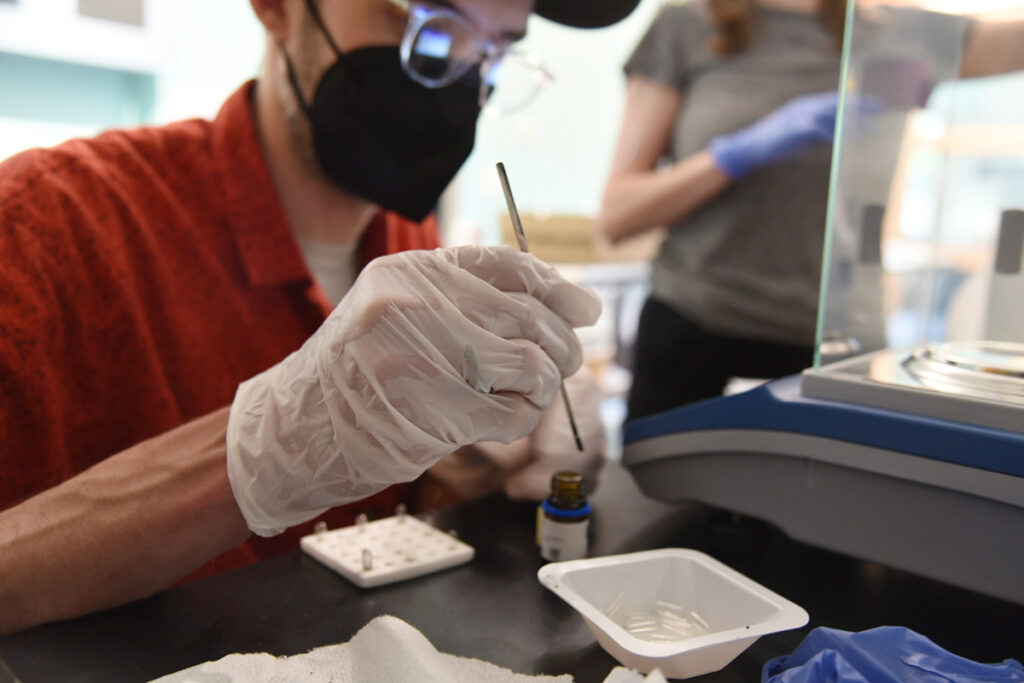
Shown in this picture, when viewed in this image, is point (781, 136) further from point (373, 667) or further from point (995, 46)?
point (373, 667)

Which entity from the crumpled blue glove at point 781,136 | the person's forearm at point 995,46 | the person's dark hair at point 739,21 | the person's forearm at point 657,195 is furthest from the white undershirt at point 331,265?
the person's forearm at point 995,46

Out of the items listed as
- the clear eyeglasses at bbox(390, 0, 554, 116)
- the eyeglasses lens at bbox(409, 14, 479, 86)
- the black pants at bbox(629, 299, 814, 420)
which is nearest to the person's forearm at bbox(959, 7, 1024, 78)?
the black pants at bbox(629, 299, 814, 420)

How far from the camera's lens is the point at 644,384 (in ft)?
5.41

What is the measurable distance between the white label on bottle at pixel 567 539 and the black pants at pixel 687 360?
0.85m

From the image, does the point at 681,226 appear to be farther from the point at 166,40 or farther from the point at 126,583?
the point at 166,40

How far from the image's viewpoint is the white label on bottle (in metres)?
0.78

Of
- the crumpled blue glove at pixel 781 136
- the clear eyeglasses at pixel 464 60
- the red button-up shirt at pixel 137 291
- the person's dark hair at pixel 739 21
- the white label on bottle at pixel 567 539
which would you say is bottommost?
the white label on bottle at pixel 567 539

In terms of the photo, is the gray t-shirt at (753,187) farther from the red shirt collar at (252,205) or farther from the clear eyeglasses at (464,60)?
the red shirt collar at (252,205)

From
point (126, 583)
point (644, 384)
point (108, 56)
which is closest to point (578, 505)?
point (126, 583)

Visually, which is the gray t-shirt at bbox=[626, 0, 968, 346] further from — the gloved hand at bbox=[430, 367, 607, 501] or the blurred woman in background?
the gloved hand at bbox=[430, 367, 607, 501]

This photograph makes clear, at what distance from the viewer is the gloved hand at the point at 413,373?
593mm

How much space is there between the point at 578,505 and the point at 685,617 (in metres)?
0.16

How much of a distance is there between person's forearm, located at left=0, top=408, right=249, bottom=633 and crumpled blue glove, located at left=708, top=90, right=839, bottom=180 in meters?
1.12

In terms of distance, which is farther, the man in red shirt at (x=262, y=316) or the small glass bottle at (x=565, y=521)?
the small glass bottle at (x=565, y=521)
